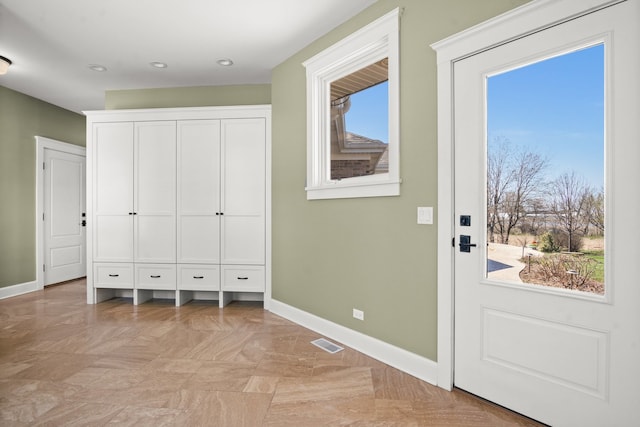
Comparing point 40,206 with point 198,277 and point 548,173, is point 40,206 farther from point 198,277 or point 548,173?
point 548,173

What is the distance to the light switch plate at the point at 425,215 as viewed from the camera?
7.48 ft

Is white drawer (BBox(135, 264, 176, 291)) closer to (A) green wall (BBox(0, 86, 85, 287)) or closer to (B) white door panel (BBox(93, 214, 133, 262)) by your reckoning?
(B) white door panel (BBox(93, 214, 133, 262))

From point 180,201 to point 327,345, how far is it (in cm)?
239

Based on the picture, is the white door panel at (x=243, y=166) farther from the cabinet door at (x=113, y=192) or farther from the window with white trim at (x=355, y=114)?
the cabinet door at (x=113, y=192)

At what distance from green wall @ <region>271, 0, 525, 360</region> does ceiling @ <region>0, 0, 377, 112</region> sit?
33 centimetres

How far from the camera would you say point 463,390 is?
215 cm

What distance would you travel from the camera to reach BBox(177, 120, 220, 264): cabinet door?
160 inches

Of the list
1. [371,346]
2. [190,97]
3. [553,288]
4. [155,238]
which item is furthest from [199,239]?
[553,288]

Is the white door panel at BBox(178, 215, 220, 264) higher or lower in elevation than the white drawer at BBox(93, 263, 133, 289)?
higher

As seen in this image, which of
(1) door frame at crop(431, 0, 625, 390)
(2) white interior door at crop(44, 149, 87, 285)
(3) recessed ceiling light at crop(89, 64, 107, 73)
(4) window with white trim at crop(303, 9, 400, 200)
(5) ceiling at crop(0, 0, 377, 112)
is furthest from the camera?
(2) white interior door at crop(44, 149, 87, 285)

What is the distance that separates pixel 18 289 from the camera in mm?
4746

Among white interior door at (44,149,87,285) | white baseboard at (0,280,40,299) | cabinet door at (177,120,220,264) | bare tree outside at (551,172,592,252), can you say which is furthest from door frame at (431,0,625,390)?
white interior door at (44,149,87,285)

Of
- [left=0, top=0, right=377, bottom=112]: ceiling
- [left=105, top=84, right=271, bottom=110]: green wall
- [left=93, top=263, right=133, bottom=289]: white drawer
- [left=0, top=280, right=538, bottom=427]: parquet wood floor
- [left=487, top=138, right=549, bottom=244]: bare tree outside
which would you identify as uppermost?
[left=0, top=0, right=377, bottom=112]: ceiling

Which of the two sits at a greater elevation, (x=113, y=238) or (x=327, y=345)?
(x=113, y=238)
